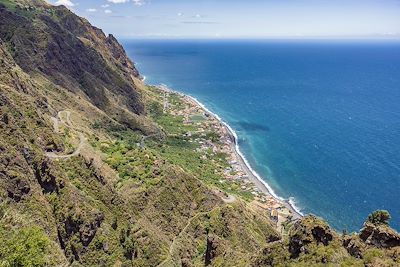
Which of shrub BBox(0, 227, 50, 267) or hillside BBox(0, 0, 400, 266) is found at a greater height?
shrub BBox(0, 227, 50, 267)

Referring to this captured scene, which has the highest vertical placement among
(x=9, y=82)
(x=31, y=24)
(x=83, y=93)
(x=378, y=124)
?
(x=31, y=24)

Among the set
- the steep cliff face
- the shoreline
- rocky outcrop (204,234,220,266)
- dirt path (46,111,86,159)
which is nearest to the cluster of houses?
the shoreline

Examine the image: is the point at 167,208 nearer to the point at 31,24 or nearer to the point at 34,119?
the point at 34,119


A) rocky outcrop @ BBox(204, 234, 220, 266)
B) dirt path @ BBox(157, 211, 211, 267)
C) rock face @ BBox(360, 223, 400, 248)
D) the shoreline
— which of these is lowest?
the shoreline

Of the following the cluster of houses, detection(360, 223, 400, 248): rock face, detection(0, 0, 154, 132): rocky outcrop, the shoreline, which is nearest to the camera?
detection(360, 223, 400, 248): rock face

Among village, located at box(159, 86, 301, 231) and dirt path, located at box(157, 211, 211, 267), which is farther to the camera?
village, located at box(159, 86, 301, 231)

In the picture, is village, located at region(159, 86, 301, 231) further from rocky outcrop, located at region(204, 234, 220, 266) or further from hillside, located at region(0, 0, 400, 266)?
rocky outcrop, located at region(204, 234, 220, 266)

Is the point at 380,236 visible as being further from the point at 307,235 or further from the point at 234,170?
the point at 234,170

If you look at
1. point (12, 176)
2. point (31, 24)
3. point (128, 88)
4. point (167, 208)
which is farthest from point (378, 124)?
point (12, 176)
